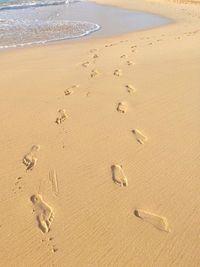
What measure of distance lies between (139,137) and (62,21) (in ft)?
39.4

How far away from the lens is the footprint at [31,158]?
4.21 meters

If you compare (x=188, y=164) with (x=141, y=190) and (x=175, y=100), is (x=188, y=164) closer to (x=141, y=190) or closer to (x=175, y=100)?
(x=141, y=190)

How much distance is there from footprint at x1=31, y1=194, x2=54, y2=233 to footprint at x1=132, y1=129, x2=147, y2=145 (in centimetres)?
144

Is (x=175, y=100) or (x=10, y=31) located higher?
(x=175, y=100)

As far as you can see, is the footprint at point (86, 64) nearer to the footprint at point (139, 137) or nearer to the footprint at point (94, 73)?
the footprint at point (94, 73)

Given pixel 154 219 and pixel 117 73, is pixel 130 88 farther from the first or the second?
pixel 154 219

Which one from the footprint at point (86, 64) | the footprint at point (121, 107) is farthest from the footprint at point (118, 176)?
the footprint at point (86, 64)

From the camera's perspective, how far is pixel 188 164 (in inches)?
162

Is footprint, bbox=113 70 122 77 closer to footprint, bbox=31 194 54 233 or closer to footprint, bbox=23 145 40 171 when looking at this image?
footprint, bbox=23 145 40 171

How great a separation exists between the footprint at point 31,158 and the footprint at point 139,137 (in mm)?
1156

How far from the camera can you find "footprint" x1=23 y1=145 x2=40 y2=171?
4214 millimetres

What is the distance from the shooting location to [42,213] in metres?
3.51

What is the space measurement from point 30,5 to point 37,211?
20.1 metres

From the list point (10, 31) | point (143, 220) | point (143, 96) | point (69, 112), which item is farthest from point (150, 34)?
point (143, 220)
